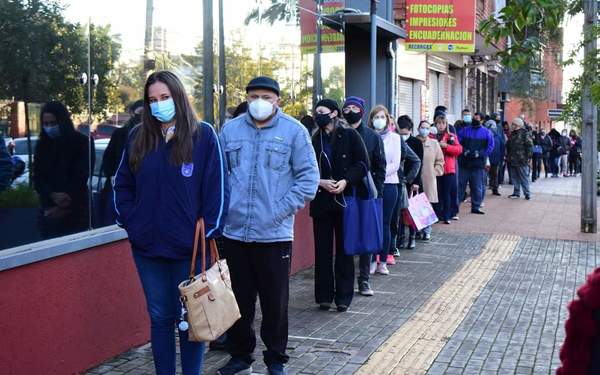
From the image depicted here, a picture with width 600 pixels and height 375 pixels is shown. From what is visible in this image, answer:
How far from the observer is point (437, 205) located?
14.6 metres

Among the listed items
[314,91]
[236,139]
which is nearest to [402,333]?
[236,139]

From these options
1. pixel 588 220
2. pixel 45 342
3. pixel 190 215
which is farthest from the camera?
pixel 588 220

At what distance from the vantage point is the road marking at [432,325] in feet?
19.7

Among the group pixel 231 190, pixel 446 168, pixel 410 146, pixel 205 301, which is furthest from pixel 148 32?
pixel 446 168

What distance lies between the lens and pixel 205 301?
452 centimetres

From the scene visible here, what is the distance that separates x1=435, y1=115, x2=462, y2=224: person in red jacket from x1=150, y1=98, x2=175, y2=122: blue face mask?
9862mm

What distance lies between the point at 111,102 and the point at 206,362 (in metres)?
1.92

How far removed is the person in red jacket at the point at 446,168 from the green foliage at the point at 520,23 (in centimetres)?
749

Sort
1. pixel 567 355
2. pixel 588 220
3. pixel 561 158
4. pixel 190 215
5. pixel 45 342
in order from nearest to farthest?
pixel 567 355 < pixel 190 215 < pixel 45 342 < pixel 588 220 < pixel 561 158

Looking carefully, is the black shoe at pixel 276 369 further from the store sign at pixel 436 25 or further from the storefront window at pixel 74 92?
Answer: the store sign at pixel 436 25

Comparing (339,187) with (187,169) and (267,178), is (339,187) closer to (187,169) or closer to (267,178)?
(267,178)

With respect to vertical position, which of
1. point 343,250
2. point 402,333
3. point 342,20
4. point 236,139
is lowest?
point 402,333

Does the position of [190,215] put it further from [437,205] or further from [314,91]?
[437,205]

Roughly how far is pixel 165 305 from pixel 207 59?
3.74 metres
